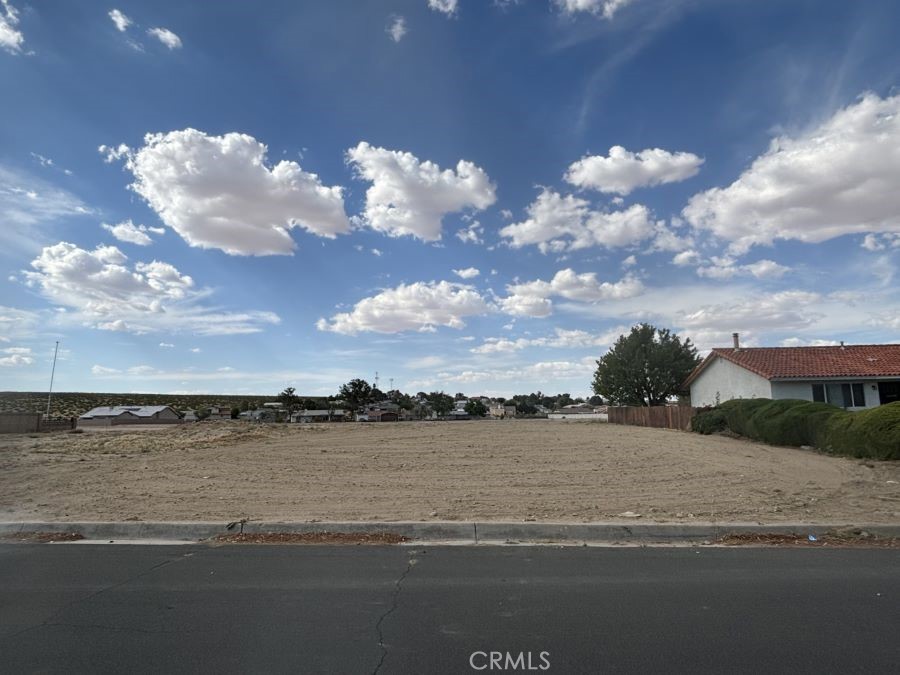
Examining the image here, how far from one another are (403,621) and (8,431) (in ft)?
149

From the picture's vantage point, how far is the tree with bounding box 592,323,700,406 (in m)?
52.6

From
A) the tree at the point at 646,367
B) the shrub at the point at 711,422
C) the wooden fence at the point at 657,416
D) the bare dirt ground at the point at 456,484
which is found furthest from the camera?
the tree at the point at 646,367

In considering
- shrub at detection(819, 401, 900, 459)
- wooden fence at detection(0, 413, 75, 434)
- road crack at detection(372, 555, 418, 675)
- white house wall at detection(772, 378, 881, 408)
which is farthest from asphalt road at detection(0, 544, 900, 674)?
wooden fence at detection(0, 413, 75, 434)

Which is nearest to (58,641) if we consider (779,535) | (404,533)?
(404,533)

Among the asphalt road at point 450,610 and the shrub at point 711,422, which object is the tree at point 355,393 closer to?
the shrub at point 711,422

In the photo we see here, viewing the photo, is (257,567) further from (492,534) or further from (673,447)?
(673,447)

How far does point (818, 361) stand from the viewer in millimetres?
33781

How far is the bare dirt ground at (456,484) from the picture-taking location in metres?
9.06

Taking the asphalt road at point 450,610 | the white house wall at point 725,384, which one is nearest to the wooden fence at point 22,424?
the asphalt road at point 450,610

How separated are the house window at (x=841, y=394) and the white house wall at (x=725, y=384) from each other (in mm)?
2785

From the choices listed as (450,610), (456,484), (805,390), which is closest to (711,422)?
(805,390)

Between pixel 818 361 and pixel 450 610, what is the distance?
118 feet

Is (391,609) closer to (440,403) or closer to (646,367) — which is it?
(646,367)

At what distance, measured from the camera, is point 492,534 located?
7781 mm
